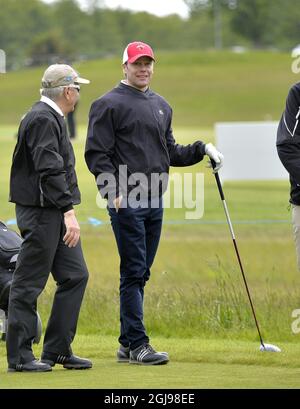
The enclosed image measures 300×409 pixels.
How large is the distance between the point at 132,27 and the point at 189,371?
132m

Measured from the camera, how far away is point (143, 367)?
8172 millimetres

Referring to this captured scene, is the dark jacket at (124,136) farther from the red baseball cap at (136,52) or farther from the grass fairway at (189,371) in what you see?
the grass fairway at (189,371)

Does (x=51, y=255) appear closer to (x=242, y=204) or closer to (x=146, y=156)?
(x=146, y=156)

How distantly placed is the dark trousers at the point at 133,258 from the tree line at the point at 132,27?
9514 cm

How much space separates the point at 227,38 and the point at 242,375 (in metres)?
130

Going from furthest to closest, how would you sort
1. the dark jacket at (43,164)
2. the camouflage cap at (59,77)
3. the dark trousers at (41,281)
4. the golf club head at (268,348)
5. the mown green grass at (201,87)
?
the mown green grass at (201,87) < the golf club head at (268,348) < the camouflage cap at (59,77) < the dark trousers at (41,281) < the dark jacket at (43,164)

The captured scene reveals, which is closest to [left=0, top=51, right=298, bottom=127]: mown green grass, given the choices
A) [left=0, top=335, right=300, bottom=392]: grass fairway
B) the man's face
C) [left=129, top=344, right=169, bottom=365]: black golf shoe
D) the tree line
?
the tree line

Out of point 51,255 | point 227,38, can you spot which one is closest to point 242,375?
point 51,255

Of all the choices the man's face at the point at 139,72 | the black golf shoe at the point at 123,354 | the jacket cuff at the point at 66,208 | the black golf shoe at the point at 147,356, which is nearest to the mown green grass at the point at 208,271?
the black golf shoe at the point at 123,354

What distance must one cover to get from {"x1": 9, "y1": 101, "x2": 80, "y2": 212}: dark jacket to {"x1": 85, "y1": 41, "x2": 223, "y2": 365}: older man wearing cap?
46 centimetres

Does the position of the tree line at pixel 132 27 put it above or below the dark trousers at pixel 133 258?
above

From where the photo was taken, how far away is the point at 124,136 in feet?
27.7

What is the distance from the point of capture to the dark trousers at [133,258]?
8.38 meters

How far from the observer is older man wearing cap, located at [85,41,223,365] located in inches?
330
